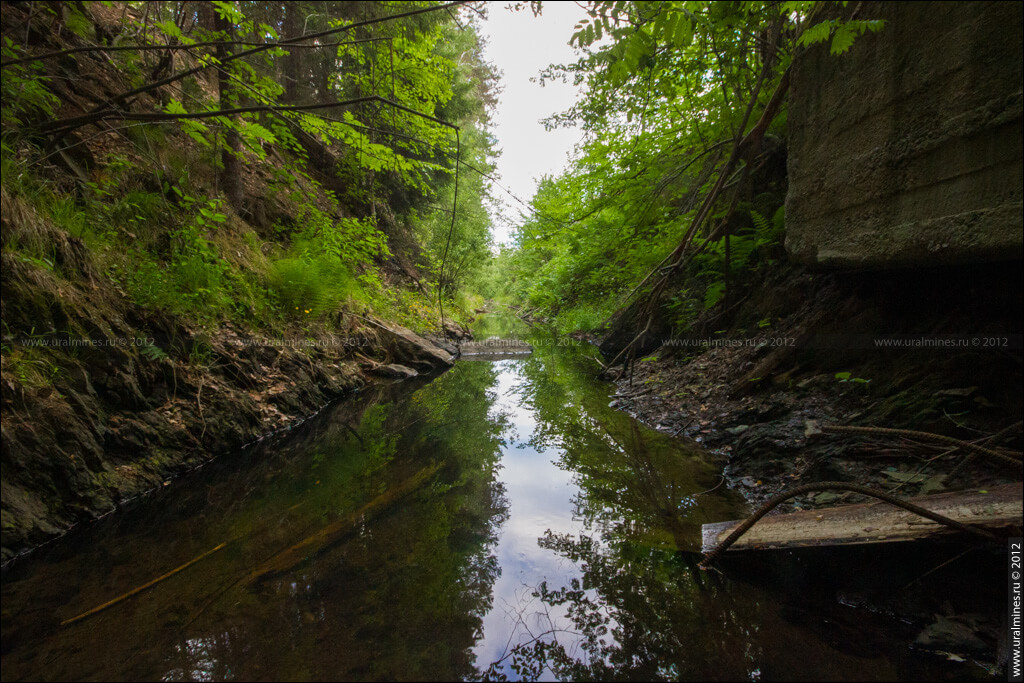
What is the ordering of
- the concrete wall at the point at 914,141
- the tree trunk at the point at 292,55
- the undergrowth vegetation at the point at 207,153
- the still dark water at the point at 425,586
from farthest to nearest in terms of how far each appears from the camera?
the tree trunk at the point at 292,55 → the undergrowth vegetation at the point at 207,153 → the concrete wall at the point at 914,141 → the still dark water at the point at 425,586

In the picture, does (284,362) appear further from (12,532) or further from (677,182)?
(677,182)

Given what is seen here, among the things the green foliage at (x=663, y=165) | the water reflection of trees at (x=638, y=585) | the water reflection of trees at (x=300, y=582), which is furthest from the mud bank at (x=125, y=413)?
the green foliage at (x=663, y=165)

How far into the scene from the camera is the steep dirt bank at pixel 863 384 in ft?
7.77

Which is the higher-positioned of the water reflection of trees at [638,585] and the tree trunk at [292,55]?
the tree trunk at [292,55]

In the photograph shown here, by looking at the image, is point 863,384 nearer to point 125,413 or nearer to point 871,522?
point 871,522

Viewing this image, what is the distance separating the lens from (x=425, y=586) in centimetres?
226

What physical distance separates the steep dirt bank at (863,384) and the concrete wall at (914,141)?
1.55ft

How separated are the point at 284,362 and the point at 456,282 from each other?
1145cm

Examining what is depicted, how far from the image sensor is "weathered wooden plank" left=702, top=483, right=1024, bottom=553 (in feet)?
5.69

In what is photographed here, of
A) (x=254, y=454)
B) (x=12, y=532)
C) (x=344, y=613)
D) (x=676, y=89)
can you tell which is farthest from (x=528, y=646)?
(x=676, y=89)

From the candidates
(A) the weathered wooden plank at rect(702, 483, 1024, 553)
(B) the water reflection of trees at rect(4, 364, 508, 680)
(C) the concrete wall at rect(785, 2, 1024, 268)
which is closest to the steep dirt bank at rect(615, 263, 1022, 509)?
(A) the weathered wooden plank at rect(702, 483, 1024, 553)

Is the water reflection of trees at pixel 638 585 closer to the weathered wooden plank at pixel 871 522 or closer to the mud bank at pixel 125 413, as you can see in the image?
the weathered wooden plank at pixel 871 522

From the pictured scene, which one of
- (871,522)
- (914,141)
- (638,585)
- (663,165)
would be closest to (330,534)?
(638,585)

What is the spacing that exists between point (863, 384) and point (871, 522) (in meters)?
1.72
